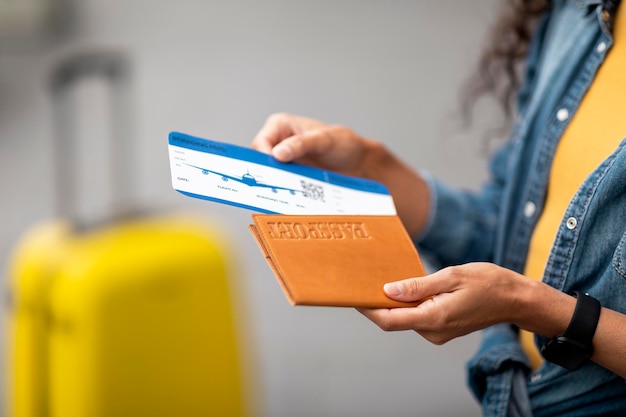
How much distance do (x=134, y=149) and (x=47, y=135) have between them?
32cm

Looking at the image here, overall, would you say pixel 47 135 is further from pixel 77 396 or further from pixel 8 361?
pixel 77 396

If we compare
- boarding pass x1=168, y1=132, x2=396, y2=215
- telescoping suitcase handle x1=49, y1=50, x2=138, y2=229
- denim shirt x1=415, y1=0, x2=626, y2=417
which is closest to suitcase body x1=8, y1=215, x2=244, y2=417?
telescoping suitcase handle x1=49, y1=50, x2=138, y2=229

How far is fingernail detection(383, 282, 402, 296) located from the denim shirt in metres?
0.21

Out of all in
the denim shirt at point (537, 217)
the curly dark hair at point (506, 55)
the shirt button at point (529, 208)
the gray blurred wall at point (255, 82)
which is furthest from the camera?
the gray blurred wall at point (255, 82)

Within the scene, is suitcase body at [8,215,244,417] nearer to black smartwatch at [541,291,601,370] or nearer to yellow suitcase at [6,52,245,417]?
yellow suitcase at [6,52,245,417]

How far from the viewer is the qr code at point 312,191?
692 millimetres

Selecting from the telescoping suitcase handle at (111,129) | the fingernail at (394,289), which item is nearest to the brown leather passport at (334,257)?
the fingernail at (394,289)

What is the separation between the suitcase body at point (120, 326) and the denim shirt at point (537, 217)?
2.14 ft

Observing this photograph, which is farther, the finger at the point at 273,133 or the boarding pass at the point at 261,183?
the finger at the point at 273,133

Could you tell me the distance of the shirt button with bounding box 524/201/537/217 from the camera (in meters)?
0.79

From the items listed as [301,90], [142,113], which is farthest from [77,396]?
[301,90]

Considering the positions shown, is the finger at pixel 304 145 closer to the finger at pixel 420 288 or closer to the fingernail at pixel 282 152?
the fingernail at pixel 282 152

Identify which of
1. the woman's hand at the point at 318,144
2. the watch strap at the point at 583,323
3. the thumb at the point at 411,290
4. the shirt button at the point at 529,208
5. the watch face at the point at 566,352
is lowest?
the watch face at the point at 566,352

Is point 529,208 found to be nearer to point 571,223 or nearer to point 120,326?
A: point 571,223
